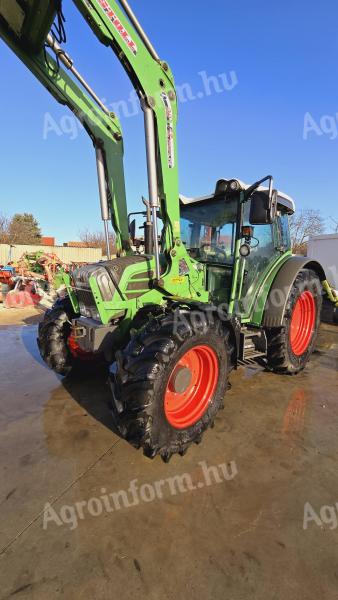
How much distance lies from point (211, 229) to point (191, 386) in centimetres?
193

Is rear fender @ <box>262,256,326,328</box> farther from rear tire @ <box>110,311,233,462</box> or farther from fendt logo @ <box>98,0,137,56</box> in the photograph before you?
fendt logo @ <box>98,0,137,56</box>

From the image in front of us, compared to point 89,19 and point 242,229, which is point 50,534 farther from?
point 89,19

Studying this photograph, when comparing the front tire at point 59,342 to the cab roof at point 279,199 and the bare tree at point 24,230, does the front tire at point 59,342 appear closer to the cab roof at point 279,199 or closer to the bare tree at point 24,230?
the cab roof at point 279,199

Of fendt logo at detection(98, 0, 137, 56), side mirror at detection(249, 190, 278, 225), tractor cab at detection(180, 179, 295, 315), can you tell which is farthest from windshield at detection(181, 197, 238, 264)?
fendt logo at detection(98, 0, 137, 56)

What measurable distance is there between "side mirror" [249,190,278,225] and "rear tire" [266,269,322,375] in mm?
1130

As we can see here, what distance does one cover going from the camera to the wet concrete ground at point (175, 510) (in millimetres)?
1461

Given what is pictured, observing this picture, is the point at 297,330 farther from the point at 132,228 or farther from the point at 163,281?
the point at 132,228

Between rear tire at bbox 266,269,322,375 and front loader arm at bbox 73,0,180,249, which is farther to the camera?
rear tire at bbox 266,269,322,375

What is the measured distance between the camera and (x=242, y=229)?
11.0 feet

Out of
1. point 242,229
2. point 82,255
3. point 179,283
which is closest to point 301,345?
point 242,229

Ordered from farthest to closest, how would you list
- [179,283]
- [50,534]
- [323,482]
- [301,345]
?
[301,345] → [179,283] → [323,482] → [50,534]

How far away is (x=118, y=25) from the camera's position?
222 cm

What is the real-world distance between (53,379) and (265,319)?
2.67m

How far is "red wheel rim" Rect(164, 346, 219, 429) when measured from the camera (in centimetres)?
245
